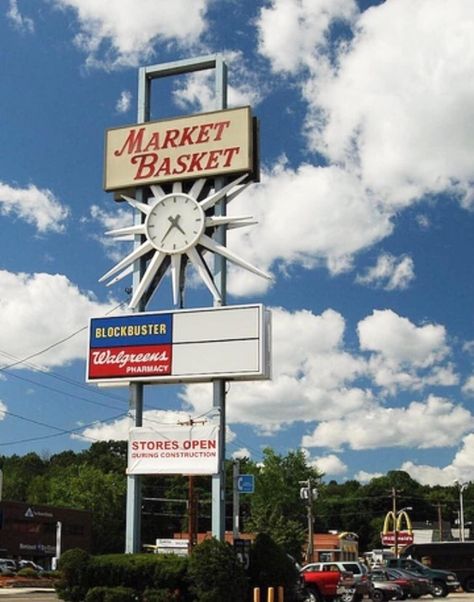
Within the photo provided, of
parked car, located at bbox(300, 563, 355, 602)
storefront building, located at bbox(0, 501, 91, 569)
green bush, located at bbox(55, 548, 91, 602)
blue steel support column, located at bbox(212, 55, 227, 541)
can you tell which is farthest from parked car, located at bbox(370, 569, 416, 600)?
storefront building, located at bbox(0, 501, 91, 569)

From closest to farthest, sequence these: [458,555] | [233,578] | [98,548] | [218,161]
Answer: [233,578]
[218,161]
[458,555]
[98,548]

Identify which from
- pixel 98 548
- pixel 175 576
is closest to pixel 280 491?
pixel 98 548

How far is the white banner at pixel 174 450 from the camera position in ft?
78.9

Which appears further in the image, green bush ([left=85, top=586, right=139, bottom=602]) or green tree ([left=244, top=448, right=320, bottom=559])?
green tree ([left=244, top=448, right=320, bottom=559])

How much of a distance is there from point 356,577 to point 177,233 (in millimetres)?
14896

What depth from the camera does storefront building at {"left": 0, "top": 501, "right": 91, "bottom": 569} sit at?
70.3m

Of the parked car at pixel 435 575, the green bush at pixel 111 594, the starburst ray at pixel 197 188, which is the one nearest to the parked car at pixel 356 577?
the green bush at pixel 111 594

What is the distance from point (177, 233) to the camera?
26.5 metres

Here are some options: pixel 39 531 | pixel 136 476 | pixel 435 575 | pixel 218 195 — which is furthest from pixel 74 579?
pixel 39 531

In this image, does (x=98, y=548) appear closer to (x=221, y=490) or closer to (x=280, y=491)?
(x=280, y=491)

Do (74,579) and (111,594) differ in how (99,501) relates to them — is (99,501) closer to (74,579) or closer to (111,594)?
(74,579)

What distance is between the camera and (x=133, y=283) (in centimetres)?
2691

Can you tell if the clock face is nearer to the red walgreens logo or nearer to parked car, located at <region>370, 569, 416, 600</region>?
the red walgreens logo

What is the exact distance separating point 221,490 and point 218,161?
971 cm
